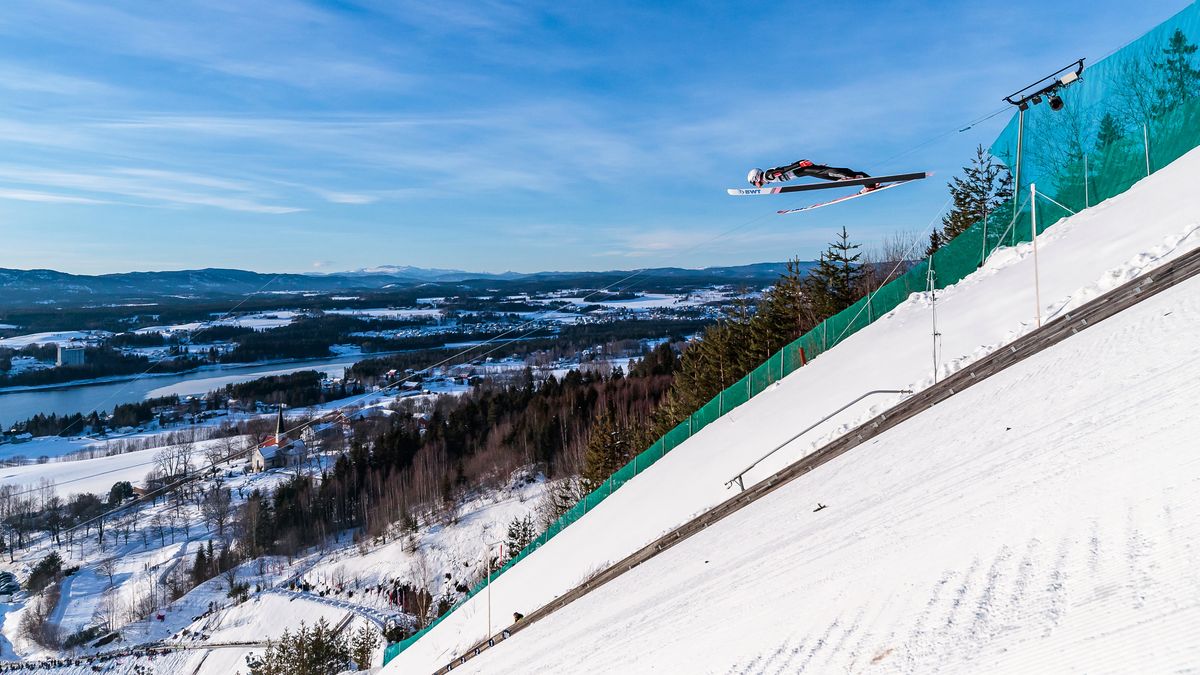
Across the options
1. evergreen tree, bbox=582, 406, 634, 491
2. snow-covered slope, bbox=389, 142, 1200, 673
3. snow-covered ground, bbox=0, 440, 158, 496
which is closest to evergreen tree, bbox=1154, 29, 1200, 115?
snow-covered slope, bbox=389, 142, 1200, 673

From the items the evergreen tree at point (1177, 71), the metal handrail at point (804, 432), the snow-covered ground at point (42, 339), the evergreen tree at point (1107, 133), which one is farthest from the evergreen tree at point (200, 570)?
the evergreen tree at point (1177, 71)

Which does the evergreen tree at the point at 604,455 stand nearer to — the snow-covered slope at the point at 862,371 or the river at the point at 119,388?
the snow-covered slope at the point at 862,371

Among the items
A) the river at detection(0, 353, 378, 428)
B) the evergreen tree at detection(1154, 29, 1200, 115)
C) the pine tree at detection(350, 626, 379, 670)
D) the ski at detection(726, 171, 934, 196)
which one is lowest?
the pine tree at detection(350, 626, 379, 670)

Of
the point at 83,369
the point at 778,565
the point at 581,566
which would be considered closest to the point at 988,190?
the point at 581,566

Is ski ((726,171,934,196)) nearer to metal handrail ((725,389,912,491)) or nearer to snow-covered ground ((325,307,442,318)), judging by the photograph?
metal handrail ((725,389,912,491))

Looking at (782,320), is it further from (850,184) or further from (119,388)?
(119,388)

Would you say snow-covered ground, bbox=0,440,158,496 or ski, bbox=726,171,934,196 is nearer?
ski, bbox=726,171,934,196
